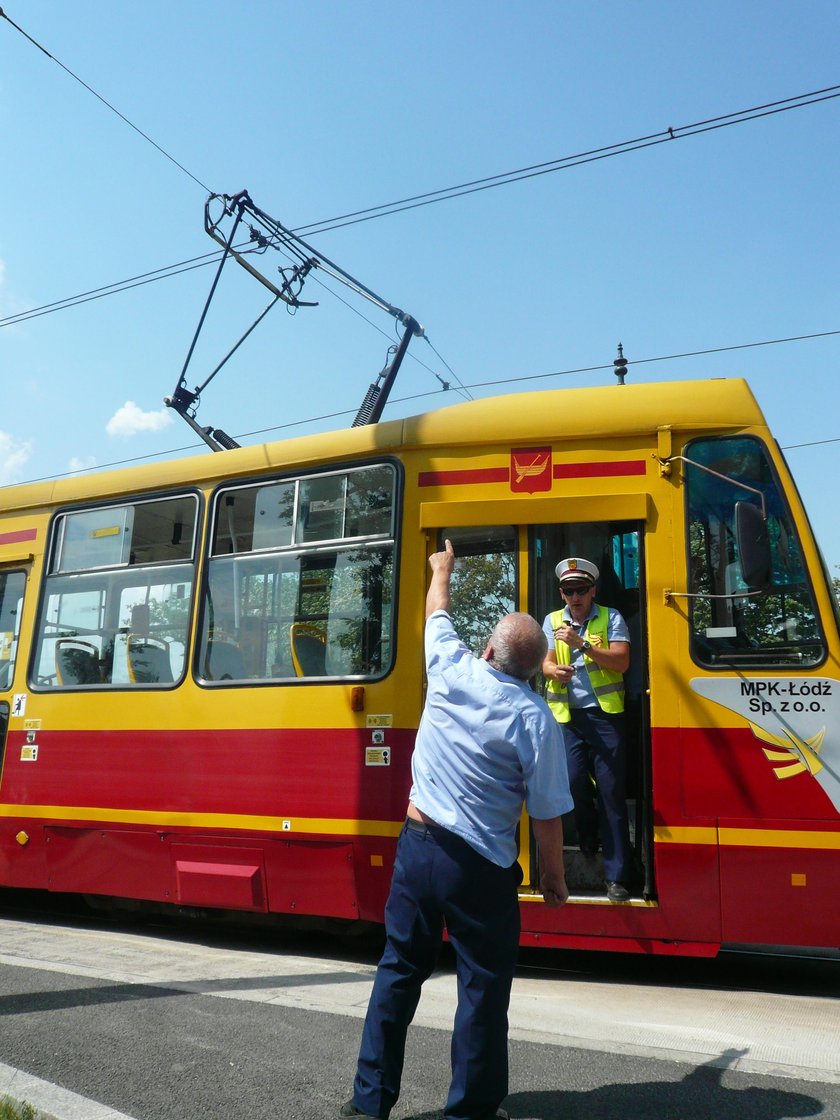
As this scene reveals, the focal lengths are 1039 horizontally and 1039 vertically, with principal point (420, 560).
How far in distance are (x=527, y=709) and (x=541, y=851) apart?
48cm

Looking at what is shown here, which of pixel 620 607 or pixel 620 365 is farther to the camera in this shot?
pixel 620 365

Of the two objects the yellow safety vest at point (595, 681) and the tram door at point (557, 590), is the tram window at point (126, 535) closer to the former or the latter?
the tram door at point (557, 590)

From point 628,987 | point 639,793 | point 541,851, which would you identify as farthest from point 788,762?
point 541,851

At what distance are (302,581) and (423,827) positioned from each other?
10.5ft

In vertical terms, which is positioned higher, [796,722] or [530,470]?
[530,470]

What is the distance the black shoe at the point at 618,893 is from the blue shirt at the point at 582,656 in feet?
3.13

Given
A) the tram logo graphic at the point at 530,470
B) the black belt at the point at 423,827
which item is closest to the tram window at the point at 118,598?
the tram logo graphic at the point at 530,470

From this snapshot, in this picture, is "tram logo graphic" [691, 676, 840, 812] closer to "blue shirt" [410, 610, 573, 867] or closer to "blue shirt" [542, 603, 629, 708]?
"blue shirt" [542, 603, 629, 708]

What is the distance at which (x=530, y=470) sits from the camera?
5.96 metres

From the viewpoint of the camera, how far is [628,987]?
5.46m

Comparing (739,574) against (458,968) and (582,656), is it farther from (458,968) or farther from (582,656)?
(458,968)

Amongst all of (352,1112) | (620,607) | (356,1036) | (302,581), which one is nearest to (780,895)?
(620,607)

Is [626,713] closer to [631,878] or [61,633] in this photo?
[631,878]

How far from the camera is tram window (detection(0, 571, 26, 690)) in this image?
7.70 meters
